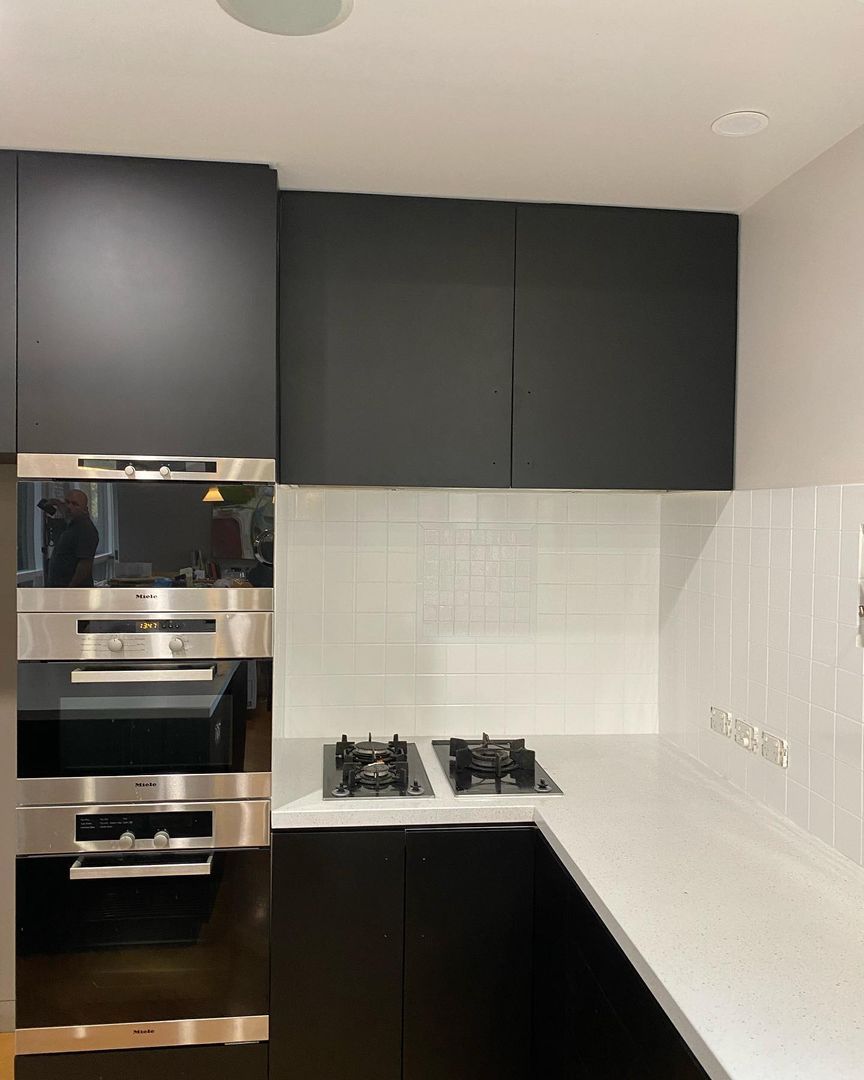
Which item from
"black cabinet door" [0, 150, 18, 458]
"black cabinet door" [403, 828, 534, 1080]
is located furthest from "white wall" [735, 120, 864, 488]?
"black cabinet door" [0, 150, 18, 458]

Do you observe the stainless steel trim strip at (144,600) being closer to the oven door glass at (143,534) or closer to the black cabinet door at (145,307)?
the oven door glass at (143,534)

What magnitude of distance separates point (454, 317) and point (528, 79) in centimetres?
76

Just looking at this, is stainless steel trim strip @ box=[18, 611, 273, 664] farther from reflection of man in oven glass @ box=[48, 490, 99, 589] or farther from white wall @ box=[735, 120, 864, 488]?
white wall @ box=[735, 120, 864, 488]

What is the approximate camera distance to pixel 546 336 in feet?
7.90

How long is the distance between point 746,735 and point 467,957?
91cm

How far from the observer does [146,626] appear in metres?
2.10

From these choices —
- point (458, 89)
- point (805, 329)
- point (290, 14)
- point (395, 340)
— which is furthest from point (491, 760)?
point (290, 14)

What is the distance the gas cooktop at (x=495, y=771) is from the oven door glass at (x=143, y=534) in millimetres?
761

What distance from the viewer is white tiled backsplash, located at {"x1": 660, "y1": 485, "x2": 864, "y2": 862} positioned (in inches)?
73.4

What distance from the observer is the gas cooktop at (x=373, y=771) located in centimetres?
229

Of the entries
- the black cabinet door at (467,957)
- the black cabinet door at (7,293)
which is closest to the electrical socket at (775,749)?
the black cabinet door at (467,957)

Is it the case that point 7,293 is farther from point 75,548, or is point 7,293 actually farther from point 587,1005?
point 587,1005

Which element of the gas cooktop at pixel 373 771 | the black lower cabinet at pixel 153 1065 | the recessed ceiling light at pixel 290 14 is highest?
the recessed ceiling light at pixel 290 14

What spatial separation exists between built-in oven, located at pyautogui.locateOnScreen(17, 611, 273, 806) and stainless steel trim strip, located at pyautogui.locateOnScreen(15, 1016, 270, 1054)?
0.54 m
